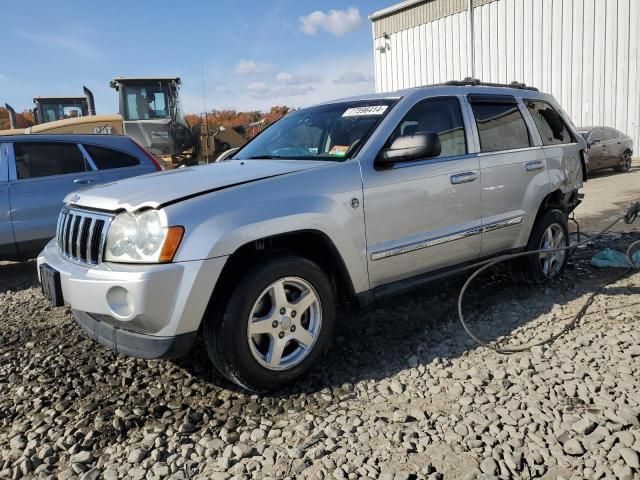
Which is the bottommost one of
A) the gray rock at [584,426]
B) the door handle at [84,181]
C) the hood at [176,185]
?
the gray rock at [584,426]

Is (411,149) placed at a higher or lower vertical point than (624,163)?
higher

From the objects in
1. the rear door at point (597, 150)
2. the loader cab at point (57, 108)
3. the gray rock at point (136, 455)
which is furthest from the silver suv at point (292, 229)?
the loader cab at point (57, 108)

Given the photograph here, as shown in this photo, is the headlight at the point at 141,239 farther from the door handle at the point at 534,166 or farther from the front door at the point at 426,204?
the door handle at the point at 534,166

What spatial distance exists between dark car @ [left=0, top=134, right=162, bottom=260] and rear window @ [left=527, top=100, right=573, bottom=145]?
4.58 meters

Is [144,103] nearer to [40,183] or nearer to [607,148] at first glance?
[40,183]

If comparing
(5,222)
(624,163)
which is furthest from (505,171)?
(624,163)

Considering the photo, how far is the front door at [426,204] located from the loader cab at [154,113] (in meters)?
11.3

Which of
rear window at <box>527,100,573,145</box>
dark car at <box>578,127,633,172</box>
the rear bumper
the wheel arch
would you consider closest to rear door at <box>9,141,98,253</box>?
the rear bumper

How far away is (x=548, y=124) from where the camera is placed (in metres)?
5.16

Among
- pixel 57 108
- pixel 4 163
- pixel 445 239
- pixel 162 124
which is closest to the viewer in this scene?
pixel 445 239

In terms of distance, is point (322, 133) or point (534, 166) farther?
point (534, 166)

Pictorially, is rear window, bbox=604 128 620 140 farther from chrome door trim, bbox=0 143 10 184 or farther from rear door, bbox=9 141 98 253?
chrome door trim, bbox=0 143 10 184

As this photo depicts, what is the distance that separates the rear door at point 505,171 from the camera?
427 centimetres

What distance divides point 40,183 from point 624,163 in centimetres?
1630
